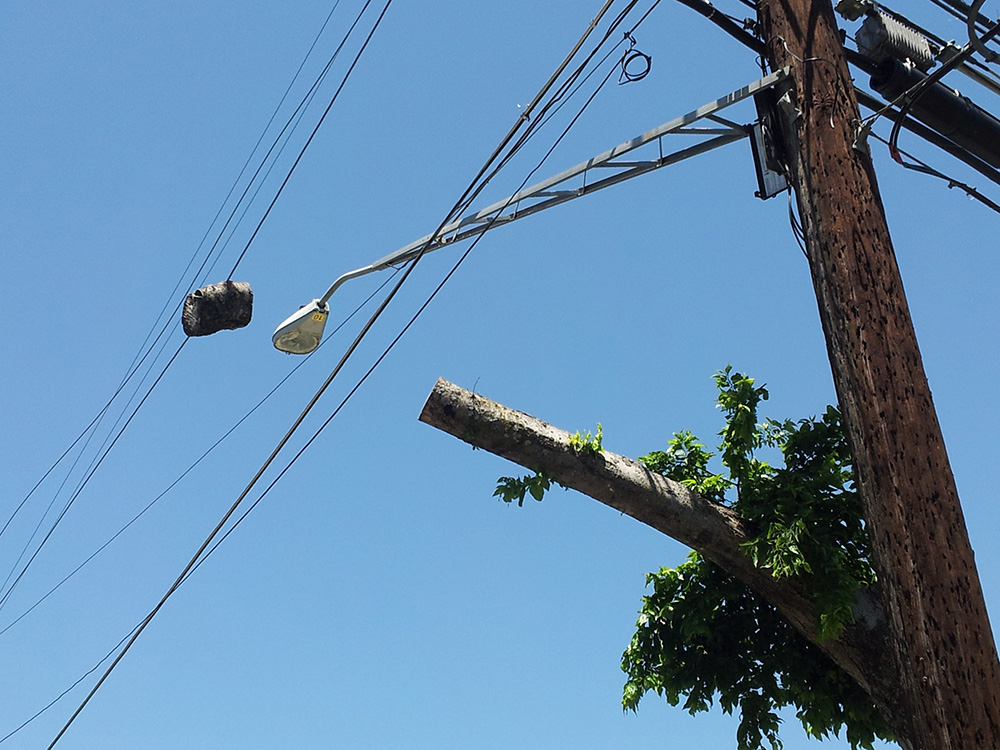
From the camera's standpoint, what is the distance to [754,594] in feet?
21.7

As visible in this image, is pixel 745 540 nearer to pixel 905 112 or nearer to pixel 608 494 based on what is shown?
pixel 608 494

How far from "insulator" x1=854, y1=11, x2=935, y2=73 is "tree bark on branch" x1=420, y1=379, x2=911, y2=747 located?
10.3ft

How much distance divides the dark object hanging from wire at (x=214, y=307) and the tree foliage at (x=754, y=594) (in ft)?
10.8

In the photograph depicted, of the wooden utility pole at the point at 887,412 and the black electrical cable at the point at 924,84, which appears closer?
the wooden utility pole at the point at 887,412

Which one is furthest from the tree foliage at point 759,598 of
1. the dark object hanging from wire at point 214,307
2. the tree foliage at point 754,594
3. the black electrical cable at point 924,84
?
the dark object hanging from wire at point 214,307

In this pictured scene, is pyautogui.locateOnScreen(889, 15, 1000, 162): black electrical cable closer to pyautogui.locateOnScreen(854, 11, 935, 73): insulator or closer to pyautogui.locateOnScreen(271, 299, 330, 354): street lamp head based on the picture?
pyautogui.locateOnScreen(854, 11, 935, 73): insulator

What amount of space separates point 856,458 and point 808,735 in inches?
90.5

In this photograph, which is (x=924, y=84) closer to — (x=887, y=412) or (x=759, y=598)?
(x=887, y=412)

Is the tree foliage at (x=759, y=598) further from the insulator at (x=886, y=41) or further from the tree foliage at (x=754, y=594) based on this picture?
the insulator at (x=886, y=41)

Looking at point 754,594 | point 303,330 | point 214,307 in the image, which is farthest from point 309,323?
point 754,594

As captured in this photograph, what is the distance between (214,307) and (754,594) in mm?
4722

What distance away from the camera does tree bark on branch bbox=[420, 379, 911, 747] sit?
6102 mm

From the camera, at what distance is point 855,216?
5191 mm

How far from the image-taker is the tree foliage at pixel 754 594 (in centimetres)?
591
